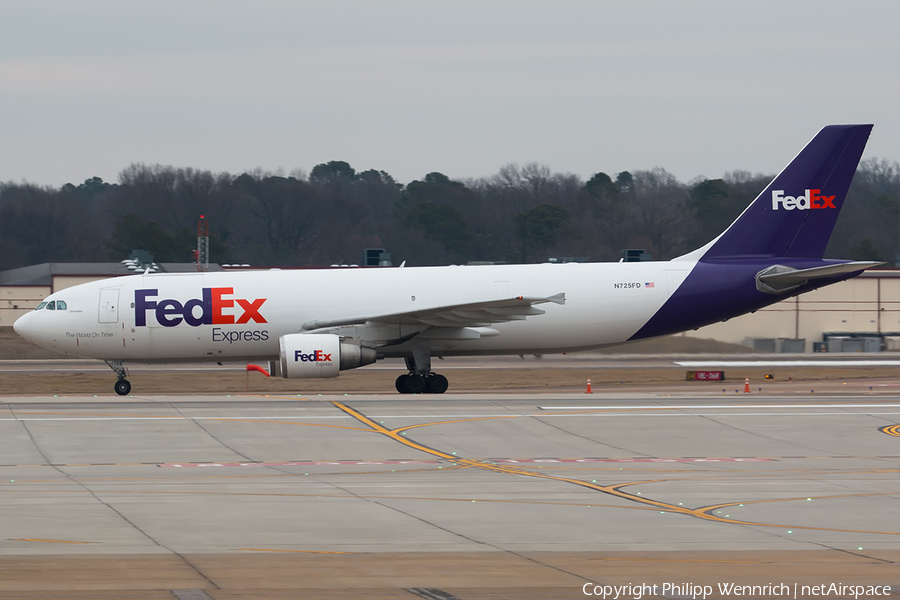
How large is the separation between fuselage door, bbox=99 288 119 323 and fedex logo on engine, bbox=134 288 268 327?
0.58 meters

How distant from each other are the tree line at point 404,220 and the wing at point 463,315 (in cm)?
5655

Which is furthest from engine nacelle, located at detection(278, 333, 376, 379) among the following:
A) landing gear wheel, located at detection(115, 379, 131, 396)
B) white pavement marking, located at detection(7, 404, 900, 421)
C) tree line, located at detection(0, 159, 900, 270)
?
tree line, located at detection(0, 159, 900, 270)

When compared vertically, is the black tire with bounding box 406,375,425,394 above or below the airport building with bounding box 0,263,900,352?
below

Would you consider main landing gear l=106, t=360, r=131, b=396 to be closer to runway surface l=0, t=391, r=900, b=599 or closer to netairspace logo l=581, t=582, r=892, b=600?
runway surface l=0, t=391, r=900, b=599

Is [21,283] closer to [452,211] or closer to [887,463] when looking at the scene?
[452,211]

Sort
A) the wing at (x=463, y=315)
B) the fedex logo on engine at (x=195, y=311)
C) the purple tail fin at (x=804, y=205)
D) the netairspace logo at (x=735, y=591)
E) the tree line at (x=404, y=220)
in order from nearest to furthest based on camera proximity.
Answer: the netairspace logo at (x=735, y=591) < the wing at (x=463, y=315) < the fedex logo on engine at (x=195, y=311) < the purple tail fin at (x=804, y=205) < the tree line at (x=404, y=220)

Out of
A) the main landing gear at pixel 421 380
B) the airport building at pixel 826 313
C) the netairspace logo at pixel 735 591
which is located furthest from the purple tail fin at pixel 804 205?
the airport building at pixel 826 313

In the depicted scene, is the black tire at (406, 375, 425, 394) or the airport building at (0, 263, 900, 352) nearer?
the black tire at (406, 375, 425, 394)

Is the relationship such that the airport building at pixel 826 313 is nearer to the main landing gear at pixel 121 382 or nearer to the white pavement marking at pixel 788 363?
the white pavement marking at pixel 788 363

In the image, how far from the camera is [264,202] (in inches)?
4134

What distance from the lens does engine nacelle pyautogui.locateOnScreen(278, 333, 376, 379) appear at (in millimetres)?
28594

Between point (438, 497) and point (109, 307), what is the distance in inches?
721

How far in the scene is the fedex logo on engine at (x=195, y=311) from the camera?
30.3 meters

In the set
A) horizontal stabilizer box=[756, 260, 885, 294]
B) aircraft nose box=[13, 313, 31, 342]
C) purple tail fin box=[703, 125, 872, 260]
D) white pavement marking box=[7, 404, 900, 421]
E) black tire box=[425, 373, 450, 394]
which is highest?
purple tail fin box=[703, 125, 872, 260]
